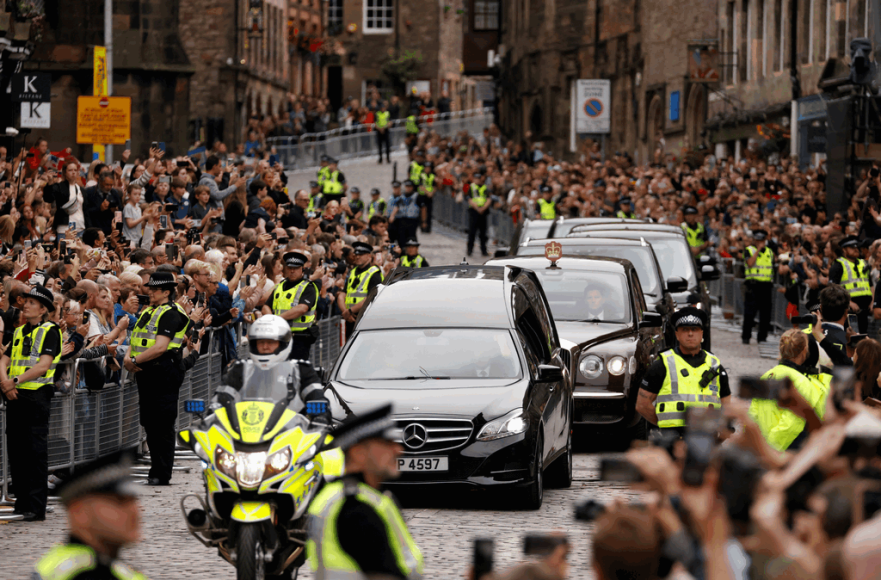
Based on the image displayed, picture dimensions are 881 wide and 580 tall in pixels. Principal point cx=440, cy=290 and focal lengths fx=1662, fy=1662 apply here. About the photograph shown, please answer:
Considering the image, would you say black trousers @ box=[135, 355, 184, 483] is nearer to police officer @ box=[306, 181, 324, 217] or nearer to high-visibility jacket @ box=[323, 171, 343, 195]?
police officer @ box=[306, 181, 324, 217]

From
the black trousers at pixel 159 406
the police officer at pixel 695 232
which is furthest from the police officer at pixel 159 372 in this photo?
the police officer at pixel 695 232

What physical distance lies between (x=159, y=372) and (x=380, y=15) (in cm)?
8636

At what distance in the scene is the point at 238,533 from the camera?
8.52 metres

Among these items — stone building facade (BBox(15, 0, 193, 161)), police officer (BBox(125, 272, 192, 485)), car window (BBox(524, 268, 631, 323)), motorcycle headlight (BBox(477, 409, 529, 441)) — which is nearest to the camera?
motorcycle headlight (BBox(477, 409, 529, 441))

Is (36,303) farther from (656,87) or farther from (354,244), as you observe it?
(656,87)

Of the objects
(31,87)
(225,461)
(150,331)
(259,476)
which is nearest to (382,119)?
(31,87)

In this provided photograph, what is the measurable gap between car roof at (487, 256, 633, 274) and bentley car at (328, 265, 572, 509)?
232 centimetres

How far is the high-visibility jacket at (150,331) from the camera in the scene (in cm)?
1338

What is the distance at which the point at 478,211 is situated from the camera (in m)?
38.3

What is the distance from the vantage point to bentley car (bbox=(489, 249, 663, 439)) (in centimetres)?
1484

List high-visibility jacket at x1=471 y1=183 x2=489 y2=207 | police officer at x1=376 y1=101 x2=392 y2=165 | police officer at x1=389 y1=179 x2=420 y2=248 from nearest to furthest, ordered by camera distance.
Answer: police officer at x1=389 y1=179 x2=420 y2=248, high-visibility jacket at x1=471 y1=183 x2=489 y2=207, police officer at x1=376 y1=101 x2=392 y2=165

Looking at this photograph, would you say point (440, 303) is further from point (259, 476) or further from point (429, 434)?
point (259, 476)

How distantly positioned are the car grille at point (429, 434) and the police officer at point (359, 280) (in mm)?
8016

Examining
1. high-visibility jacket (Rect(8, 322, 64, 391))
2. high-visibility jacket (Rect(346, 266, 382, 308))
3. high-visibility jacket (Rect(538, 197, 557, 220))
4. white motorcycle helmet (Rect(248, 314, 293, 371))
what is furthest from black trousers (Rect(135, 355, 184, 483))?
high-visibility jacket (Rect(538, 197, 557, 220))
